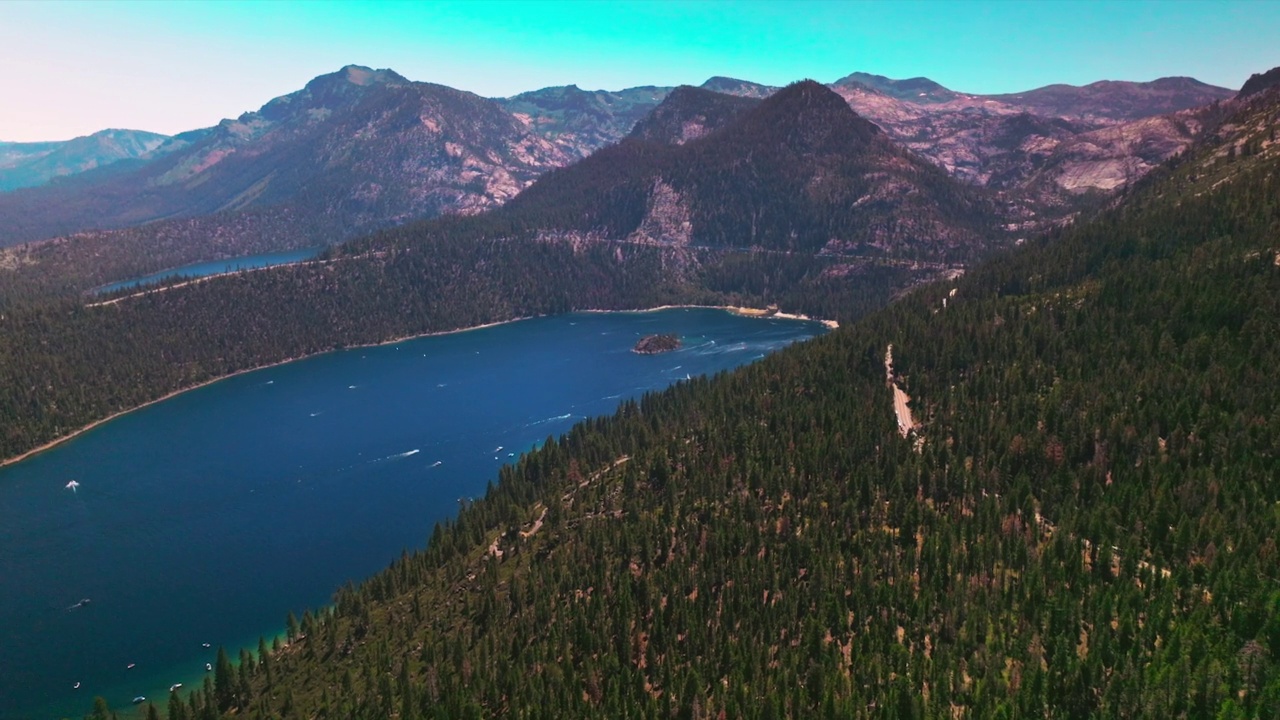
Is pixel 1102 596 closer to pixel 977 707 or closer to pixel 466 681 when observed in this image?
pixel 977 707

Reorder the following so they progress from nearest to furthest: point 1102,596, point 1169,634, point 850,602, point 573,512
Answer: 1. point 1169,634
2. point 1102,596
3. point 850,602
4. point 573,512

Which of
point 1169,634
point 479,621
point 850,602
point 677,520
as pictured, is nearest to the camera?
point 1169,634

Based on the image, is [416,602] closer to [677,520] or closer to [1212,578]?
[677,520]

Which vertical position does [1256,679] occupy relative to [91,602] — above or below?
above

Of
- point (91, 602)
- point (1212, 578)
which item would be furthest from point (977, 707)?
point (91, 602)

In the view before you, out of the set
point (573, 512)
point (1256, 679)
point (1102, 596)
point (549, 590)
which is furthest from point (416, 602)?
point (1256, 679)

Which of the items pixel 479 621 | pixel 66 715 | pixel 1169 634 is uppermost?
pixel 1169 634

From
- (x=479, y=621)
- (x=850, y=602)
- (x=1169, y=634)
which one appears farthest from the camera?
(x=479, y=621)

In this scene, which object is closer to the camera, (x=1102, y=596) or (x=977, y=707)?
(x=977, y=707)

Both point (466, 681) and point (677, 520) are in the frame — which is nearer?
point (466, 681)
